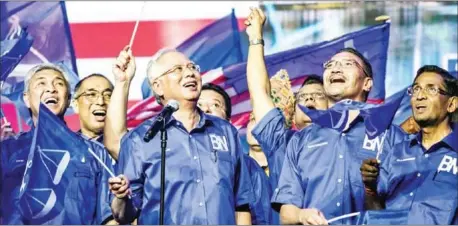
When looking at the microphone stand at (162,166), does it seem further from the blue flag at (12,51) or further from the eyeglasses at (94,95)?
the blue flag at (12,51)

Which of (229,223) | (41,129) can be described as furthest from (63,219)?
(229,223)

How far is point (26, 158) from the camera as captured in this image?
10.4 metres

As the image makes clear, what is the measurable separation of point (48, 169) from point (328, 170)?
184 centimetres

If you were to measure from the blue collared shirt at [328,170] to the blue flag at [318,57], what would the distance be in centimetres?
97

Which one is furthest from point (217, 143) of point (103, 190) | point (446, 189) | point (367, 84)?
point (446, 189)

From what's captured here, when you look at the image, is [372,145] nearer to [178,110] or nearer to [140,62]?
[178,110]

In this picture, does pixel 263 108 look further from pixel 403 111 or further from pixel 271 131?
pixel 403 111

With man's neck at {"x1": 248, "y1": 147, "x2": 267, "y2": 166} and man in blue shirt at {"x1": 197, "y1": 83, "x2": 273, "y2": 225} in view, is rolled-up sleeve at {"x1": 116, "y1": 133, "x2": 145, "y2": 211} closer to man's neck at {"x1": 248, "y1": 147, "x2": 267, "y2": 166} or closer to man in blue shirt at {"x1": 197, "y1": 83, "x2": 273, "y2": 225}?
man in blue shirt at {"x1": 197, "y1": 83, "x2": 273, "y2": 225}

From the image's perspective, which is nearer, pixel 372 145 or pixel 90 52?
pixel 372 145

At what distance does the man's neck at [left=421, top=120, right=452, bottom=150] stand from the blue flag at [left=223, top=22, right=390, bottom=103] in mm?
868

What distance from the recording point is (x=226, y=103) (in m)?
10.4

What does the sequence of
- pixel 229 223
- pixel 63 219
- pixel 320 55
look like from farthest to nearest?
1. pixel 320 55
2. pixel 63 219
3. pixel 229 223

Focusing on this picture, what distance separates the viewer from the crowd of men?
9.47m

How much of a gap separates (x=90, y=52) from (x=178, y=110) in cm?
154
